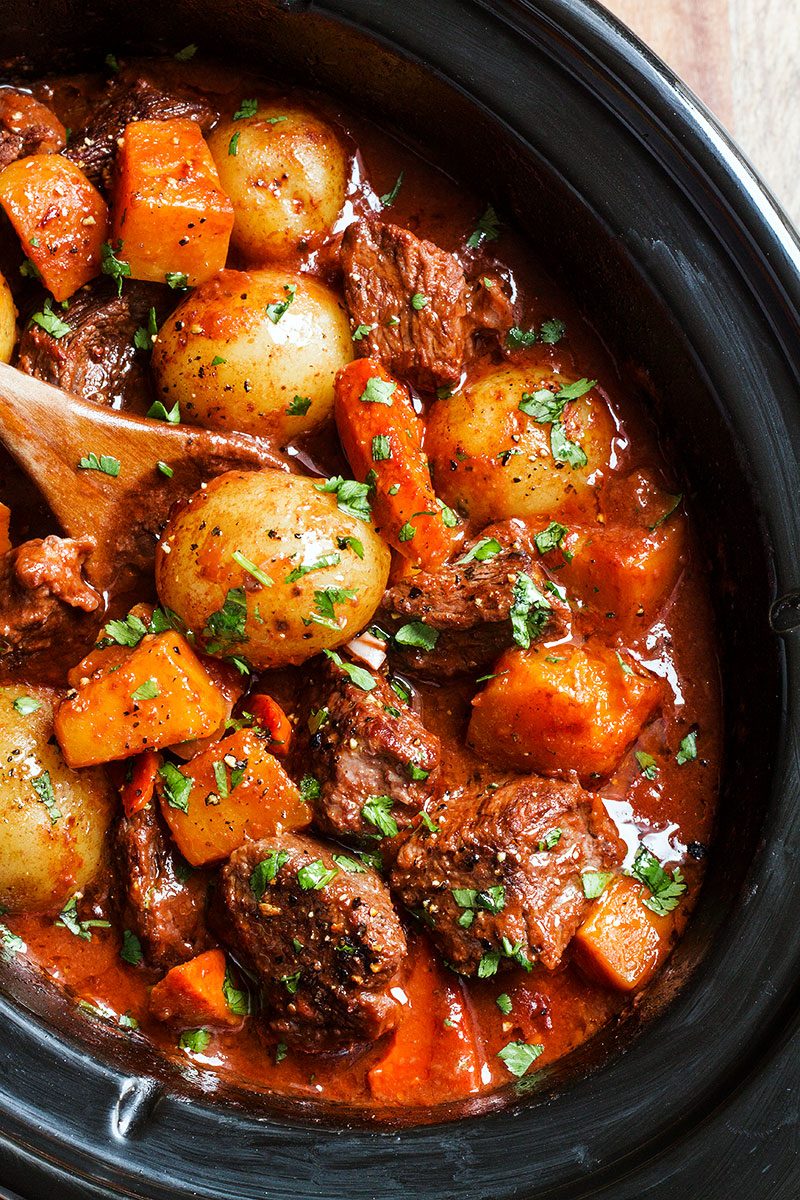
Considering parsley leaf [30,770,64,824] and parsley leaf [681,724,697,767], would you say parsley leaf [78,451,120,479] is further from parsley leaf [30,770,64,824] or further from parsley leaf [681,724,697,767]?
parsley leaf [681,724,697,767]

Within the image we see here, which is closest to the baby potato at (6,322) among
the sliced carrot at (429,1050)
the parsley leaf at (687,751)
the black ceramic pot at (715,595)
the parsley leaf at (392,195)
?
the black ceramic pot at (715,595)

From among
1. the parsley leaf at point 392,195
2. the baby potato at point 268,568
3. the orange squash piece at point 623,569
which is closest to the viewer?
the baby potato at point 268,568

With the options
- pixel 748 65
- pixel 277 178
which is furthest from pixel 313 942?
pixel 748 65

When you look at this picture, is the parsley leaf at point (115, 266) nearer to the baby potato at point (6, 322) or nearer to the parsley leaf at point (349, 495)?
the baby potato at point (6, 322)


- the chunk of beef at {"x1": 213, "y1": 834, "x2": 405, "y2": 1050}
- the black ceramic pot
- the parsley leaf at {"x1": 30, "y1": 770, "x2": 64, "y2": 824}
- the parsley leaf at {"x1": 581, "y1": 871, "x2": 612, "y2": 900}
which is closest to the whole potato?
the parsley leaf at {"x1": 30, "y1": 770, "x2": 64, "y2": 824}

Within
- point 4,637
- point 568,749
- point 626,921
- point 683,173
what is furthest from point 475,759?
point 683,173

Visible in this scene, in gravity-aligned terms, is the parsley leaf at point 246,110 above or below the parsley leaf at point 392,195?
below
